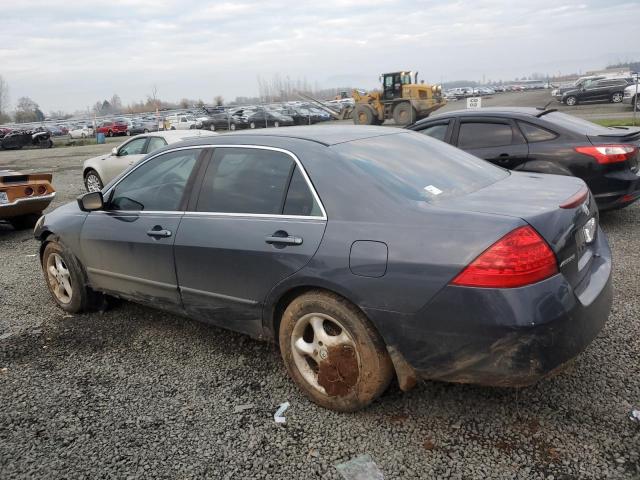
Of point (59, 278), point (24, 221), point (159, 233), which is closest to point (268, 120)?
point (24, 221)

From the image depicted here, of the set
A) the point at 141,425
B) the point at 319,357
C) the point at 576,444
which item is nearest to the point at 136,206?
the point at 141,425

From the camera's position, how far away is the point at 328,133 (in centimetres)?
338

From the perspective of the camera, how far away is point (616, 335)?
139 inches

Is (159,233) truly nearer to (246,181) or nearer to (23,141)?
(246,181)

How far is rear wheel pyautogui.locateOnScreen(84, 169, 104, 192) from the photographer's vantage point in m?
11.4

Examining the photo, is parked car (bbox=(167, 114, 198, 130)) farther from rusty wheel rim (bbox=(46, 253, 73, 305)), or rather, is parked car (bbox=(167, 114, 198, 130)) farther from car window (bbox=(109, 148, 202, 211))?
car window (bbox=(109, 148, 202, 211))

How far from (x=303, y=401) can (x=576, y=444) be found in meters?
1.45

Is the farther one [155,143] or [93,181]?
[93,181]

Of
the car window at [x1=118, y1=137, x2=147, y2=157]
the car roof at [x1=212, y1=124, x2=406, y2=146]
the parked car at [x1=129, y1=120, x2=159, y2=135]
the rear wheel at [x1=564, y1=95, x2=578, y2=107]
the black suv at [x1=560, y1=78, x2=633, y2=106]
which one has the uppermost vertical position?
the car roof at [x1=212, y1=124, x2=406, y2=146]

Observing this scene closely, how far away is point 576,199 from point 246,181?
1.92 meters

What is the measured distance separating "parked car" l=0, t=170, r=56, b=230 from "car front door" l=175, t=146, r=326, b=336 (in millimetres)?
5539

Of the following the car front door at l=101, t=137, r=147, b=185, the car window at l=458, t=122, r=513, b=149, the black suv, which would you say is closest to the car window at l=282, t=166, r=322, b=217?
the car window at l=458, t=122, r=513, b=149

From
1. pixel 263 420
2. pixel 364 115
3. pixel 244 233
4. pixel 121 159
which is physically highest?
pixel 244 233

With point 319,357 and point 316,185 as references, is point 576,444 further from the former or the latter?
point 316,185
